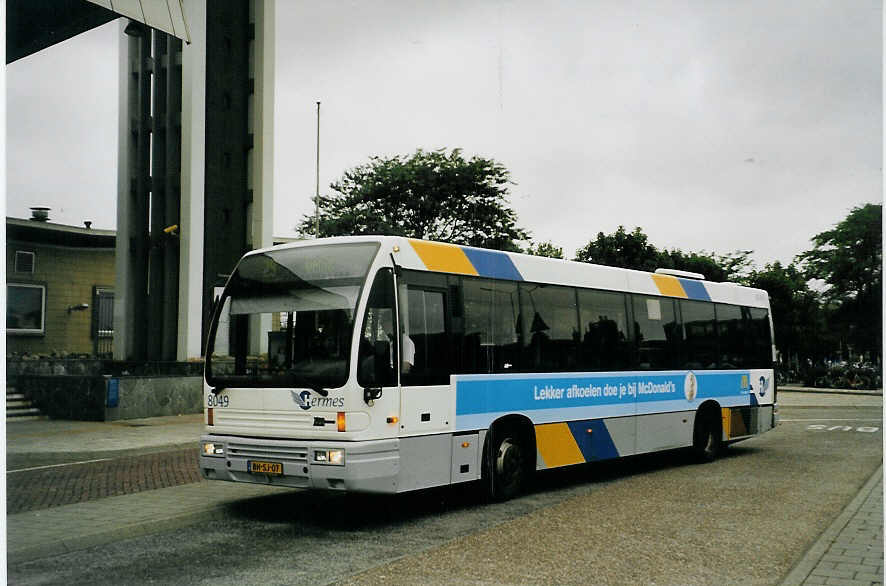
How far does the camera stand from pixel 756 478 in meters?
12.9

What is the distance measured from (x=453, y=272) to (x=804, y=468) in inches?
279

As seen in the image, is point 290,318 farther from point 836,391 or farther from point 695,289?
point 836,391

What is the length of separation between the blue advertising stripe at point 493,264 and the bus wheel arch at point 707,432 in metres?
5.22

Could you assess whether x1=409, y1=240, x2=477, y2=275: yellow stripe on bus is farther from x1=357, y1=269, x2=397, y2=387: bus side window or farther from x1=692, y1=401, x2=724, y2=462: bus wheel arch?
x1=692, y1=401, x2=724, y2=462: bus wheel arch

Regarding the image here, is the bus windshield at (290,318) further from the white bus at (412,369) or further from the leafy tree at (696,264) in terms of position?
the leafy tree at (696,264)

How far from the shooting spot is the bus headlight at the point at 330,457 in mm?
8789

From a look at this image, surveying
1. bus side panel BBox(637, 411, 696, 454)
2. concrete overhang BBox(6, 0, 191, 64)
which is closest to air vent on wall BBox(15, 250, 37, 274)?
concrete overhang BBox(6, 0, 191, 64)

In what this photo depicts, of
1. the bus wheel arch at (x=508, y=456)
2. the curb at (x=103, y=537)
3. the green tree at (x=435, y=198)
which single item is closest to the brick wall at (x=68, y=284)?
the green tree at (x=435, y=198)

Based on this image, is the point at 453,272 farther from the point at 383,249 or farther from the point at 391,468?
the point at 391,468

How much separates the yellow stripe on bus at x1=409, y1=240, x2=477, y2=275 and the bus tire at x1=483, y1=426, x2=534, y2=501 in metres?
1.84

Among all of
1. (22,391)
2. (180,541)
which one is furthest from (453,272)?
(22,391)

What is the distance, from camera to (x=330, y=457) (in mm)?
8844

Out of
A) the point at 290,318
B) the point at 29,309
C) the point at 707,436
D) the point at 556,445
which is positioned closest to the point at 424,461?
the point at 290,318

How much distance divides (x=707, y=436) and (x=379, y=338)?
7981 mm
